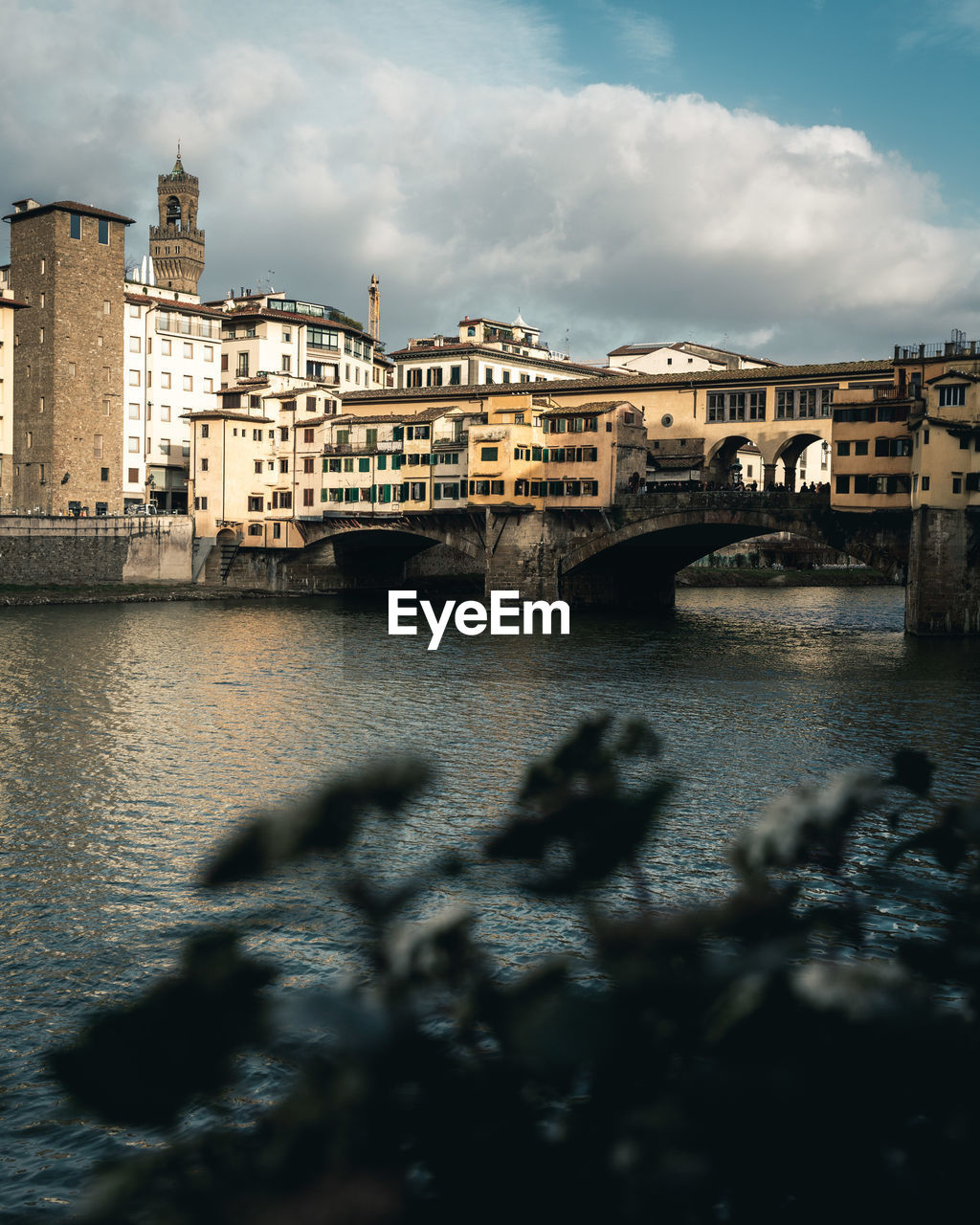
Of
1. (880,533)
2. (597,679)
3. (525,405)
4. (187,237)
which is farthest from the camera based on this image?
(187,237)

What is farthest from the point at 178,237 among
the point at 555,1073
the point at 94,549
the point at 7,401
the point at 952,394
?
the point at 555,1073

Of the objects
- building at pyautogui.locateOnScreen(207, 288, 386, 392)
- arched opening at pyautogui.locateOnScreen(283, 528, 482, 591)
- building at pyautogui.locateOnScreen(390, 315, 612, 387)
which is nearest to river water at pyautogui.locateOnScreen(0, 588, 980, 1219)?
arched opening at pyautogui.locateOnScreen(283, 528, 482, 591)

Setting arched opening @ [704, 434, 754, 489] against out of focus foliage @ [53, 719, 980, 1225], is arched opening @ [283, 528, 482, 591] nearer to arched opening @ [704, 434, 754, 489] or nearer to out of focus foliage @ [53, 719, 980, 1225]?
arched opening @ [704, 434, 754, 489]

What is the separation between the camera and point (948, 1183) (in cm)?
489

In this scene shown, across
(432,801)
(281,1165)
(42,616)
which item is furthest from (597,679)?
(281,1165)

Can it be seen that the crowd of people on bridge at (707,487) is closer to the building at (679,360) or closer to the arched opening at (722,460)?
the arched opening at (722,460)

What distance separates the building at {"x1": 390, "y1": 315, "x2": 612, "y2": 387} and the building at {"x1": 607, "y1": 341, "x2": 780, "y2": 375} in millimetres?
4480

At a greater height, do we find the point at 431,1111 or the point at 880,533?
the point at 880,533

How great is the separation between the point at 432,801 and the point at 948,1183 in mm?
17218

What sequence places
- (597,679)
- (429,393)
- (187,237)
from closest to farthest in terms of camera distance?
1. (597,679)
2. (429,393)
3. (187,237)

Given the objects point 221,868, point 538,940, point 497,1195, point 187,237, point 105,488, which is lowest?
point 538,940

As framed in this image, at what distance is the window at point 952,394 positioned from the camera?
2071 inches

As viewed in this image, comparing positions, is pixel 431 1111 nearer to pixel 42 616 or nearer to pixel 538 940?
pixel 538 940

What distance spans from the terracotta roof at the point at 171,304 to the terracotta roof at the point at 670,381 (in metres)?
15.7
